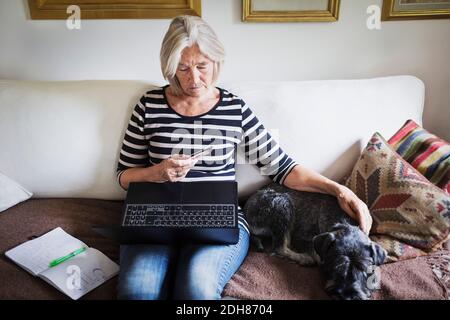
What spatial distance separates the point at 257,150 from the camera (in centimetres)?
141

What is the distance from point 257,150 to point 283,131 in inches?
5.6

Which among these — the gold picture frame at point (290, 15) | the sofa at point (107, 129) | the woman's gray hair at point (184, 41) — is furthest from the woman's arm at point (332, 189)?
the gold picture frame at point (290, 15)

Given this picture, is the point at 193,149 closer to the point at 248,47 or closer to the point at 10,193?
the point at 248,47

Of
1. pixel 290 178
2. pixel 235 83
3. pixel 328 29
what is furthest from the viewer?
pixel 328 29

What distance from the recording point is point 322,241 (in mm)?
1158

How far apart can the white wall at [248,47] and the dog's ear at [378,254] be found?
0.90 m

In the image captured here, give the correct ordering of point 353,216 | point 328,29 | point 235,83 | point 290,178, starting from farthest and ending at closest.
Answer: point 328,29
point 235,83
point 290,178
point 353,216

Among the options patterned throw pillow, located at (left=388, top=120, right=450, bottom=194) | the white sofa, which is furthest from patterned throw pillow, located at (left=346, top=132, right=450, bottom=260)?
the white sofa

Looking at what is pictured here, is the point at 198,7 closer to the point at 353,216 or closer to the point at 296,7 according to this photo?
the point at 296,7

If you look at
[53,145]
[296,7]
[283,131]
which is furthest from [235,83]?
[53,145]

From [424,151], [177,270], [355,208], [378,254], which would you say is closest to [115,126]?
[177,270]

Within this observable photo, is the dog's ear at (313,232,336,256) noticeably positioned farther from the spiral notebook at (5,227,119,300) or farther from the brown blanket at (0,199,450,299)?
the spiral notebook at (5,227,119,300)

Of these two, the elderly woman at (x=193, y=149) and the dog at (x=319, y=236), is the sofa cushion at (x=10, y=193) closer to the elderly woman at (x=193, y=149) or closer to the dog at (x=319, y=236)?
the elderly woman at (x=193, y=149)

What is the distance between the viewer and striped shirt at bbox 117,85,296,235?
1334 mm
